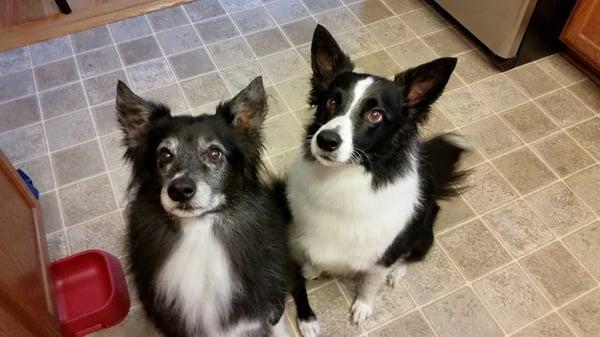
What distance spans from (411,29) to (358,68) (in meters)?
0.59

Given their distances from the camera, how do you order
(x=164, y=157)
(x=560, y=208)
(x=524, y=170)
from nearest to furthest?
(x=164, y=157) → (x=560, y=208) → (x=524, y=170)

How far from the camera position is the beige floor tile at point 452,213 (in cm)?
227

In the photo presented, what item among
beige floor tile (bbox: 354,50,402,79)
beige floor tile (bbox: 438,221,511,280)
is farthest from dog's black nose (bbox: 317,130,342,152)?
beige floor tile (bbox: 354,50,402,79)

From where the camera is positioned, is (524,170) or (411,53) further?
(411,53)

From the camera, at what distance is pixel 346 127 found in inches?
55.7

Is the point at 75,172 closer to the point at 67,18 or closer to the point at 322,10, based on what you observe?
the point at 67,18

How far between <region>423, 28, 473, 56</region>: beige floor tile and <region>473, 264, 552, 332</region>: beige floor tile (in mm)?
1553

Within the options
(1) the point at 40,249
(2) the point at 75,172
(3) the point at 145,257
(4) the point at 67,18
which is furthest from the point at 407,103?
(4) the point at 67,18

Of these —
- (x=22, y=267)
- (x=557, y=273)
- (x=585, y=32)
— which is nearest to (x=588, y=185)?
(x=557, y=273)

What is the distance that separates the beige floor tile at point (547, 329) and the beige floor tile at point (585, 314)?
42mm

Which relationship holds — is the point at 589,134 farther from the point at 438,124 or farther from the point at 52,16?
the point at 52,16

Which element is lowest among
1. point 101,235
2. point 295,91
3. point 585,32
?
point 101,235

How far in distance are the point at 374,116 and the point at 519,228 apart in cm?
127

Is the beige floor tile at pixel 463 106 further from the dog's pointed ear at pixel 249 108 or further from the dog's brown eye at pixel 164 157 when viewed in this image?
the dog's brown eye at pixel 164 157
